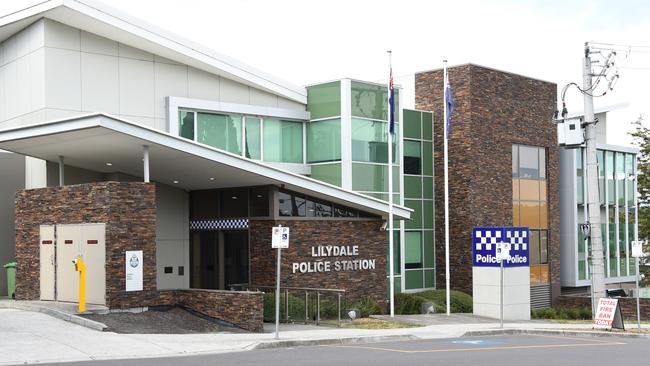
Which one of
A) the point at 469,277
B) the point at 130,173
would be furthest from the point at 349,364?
the point at 469,277

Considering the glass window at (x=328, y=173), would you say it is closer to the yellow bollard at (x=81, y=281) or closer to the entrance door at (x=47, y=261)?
the entrance door at (x=47, y=261)

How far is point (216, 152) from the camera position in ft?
77.3

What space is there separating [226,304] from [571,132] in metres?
13.1

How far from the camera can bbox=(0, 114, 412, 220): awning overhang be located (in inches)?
857

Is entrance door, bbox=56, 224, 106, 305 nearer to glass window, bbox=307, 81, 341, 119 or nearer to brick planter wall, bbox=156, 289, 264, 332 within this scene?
brick planter wall, bbox=156, 289, 264, 332

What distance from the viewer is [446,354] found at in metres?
18.2

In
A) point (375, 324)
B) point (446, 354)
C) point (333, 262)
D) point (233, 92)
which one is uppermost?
point (233, 92)

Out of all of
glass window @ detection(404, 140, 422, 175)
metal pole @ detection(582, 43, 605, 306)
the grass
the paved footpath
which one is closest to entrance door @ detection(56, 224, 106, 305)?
the paved footpath

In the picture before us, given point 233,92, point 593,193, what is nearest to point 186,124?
point 233,92

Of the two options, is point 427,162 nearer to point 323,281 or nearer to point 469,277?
point 469,277

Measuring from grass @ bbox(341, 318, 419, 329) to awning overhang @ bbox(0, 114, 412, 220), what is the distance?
4.13 m

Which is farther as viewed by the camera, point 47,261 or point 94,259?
point 47,261

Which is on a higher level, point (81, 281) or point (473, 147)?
point (473, 147)

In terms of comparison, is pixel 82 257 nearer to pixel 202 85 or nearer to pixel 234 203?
pixel 234 203
